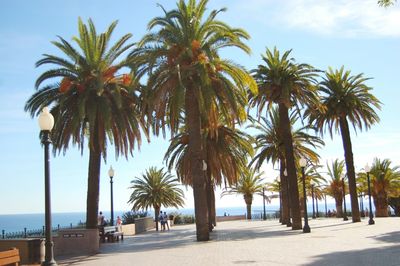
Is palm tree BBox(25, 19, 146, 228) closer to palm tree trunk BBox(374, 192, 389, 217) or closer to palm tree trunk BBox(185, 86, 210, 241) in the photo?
palm tree trunk BBox(185, 86, 210, 241)

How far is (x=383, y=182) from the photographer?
53438 millimetres

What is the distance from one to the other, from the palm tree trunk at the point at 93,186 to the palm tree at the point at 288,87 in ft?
38.9

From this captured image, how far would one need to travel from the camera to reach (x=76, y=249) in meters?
22.7

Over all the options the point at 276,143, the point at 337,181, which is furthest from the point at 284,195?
the point at 337,181

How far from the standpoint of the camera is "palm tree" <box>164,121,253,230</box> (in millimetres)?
35281

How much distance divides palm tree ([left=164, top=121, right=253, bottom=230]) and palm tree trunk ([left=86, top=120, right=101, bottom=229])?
9536mm

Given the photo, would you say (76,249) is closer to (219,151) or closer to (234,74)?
(234,74)

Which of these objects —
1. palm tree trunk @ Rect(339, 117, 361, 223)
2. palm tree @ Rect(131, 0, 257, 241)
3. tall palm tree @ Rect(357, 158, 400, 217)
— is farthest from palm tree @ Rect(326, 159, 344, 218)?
palm tree @ Rect(131, 0, 257, 241)

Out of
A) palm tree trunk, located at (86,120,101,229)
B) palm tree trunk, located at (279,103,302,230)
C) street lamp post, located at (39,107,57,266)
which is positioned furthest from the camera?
palm tree trunk, located at (279,103,302,230)

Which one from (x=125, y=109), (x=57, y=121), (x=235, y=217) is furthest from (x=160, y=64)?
(x=235, y=217)

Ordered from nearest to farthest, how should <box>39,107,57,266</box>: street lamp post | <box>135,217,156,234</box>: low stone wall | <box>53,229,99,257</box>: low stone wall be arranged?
<box>39,107,57,266</box>: street lamp post < <box>53,229,99,257</box>: low stone wall < <box>135,217,156,234</box>: low stone wall

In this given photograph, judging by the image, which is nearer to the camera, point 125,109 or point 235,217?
point 125,109

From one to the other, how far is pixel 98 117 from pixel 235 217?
4068cm

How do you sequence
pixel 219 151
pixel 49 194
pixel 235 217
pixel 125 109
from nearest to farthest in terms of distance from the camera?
pixel 49 194 < pixel 125 109 < pixel 219 151 < pixel 235 217
